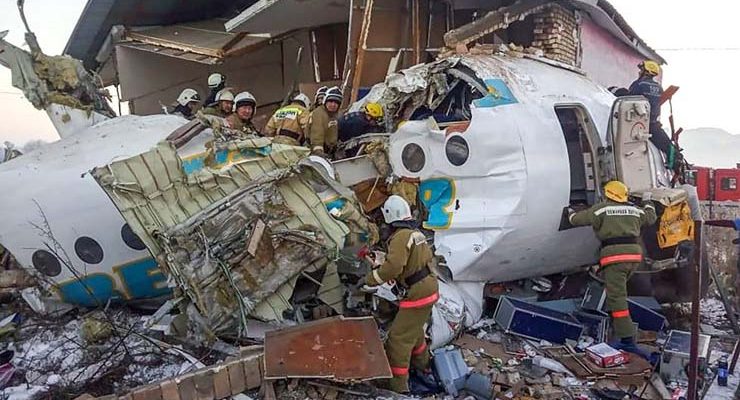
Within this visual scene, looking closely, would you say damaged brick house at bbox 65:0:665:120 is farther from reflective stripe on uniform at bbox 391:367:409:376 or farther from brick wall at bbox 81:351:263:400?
brick wall at bbox 81:351:263:400

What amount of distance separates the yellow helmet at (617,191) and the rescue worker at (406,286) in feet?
5.96

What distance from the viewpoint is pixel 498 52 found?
6.14m

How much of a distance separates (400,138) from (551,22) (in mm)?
4244

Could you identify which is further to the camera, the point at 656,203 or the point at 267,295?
the point at 656,203

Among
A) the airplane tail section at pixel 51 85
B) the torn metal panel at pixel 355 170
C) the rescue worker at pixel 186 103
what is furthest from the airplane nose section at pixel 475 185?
the airplane tail section at pixel 51 85

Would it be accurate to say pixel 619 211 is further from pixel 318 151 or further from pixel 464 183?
pixel 318 151

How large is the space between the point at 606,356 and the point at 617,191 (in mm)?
1382

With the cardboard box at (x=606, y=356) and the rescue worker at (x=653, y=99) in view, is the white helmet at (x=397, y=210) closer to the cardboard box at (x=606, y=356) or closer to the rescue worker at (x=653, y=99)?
the cardboard box at (x=606, y=356)

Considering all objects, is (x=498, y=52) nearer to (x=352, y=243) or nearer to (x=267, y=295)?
(x=352, y=243)

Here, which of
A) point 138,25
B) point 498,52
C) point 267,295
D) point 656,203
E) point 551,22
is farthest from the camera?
point 138,25

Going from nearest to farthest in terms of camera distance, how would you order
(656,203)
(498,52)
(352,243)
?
(352,243) → (656,203) → (498,52)

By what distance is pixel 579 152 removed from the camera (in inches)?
214

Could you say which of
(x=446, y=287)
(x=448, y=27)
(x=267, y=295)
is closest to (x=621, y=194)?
(x=446, y=287)

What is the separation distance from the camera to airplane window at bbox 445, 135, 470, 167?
5004 millimetres
